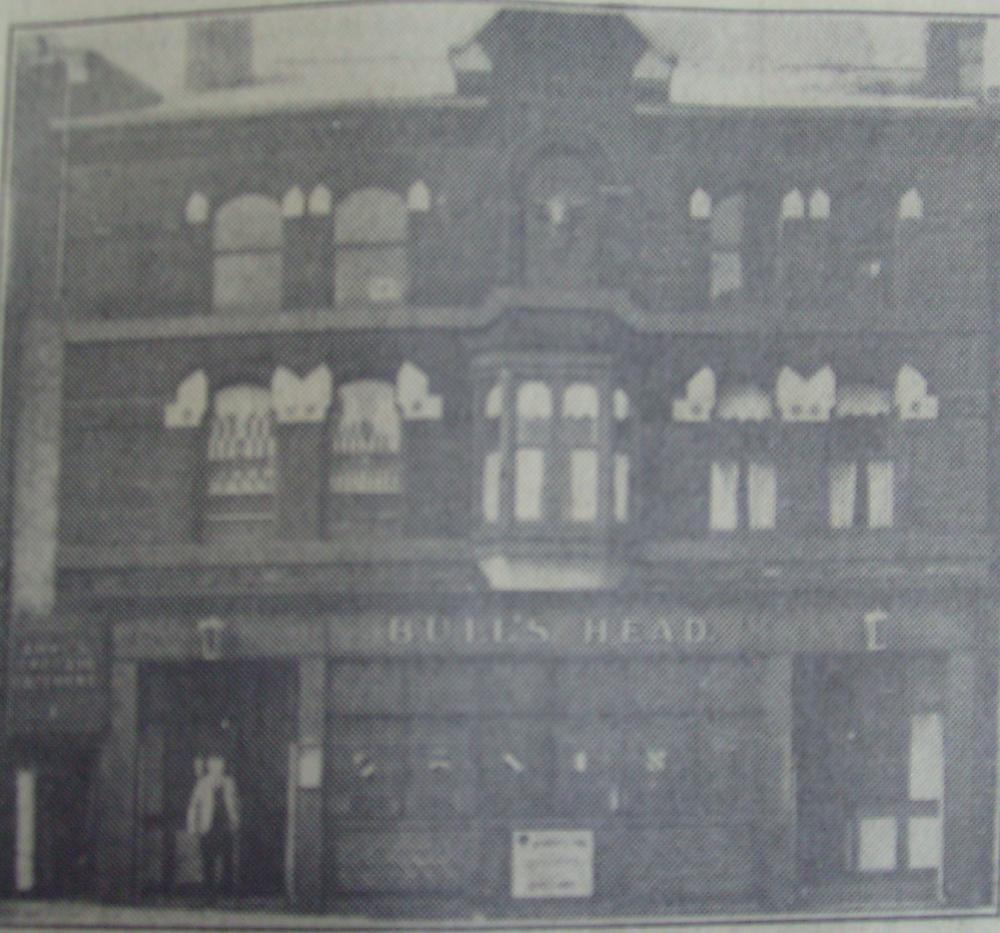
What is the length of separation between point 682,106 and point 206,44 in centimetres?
112

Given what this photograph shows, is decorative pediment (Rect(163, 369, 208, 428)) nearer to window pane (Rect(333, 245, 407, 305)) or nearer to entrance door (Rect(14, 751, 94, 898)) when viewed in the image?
window pane (Rect(333, 245, 407, 305))

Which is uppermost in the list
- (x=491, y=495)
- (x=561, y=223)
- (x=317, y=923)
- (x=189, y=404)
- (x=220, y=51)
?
(x=220, y=51)

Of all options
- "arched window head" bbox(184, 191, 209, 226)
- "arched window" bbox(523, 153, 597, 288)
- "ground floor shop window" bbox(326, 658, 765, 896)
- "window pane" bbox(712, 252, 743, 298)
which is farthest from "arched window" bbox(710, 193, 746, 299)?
"arched window head" bbox(184, 191, 209, 226)

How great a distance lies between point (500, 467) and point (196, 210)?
97 cm

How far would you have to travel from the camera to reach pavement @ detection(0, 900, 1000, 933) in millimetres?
3096

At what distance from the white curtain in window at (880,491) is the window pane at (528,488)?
845mm

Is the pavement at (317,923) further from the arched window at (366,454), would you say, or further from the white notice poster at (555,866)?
the arched window at (366,454)

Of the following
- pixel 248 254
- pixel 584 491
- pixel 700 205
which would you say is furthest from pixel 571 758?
pixel 248 254

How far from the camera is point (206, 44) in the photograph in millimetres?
3207

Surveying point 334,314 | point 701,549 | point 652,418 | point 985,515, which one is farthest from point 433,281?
point 985,515

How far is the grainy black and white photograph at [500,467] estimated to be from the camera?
323 cm

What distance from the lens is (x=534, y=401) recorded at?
3451mm

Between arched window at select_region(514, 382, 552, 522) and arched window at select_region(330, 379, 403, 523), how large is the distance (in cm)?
30

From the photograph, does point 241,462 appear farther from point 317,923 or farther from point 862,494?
point 862,494
